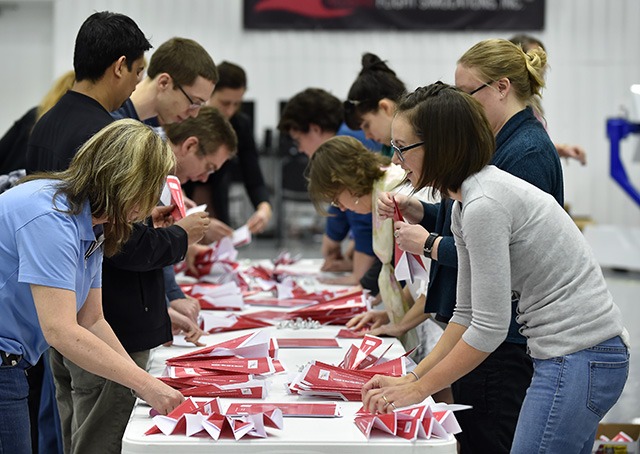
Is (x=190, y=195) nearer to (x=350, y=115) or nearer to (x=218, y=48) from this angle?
(x=350, y=115)

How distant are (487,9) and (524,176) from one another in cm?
739

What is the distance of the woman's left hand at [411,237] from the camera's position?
6.13ft

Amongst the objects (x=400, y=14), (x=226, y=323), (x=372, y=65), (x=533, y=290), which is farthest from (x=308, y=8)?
(x=533, y=290)

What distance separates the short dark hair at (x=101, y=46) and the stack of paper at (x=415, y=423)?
3.76 ft

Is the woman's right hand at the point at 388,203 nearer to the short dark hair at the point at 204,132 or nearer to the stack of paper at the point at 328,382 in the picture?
the stack of paper at the point at 328,382

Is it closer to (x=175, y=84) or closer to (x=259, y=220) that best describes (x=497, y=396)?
(x=175, y=84)

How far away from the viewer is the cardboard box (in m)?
2.31

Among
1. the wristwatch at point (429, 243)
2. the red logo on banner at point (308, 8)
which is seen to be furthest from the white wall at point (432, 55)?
the wristwatch at point (429, 243)

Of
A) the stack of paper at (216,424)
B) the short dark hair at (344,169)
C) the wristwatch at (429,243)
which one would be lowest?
the stack of paper at (216,424)

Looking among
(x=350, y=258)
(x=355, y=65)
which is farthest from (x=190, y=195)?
(x=355, y=65)

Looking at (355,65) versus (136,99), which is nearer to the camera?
(136,99)

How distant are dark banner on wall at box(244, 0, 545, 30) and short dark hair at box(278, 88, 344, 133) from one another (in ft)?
17.9

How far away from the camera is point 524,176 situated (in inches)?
71.3

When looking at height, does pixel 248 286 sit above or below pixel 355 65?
below
